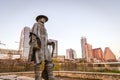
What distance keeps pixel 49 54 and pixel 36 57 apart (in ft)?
1.62

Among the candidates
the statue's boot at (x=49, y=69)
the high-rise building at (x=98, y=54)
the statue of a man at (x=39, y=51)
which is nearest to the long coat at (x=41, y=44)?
the statue of a man at (x=39, y=51)

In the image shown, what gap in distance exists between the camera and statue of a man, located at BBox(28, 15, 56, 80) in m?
4.14

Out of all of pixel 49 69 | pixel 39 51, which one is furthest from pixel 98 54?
pixel 39 51

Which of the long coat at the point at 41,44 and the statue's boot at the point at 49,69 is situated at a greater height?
the long coat at the point at 41,44

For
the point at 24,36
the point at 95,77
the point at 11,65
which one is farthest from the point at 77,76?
the point at 24,36

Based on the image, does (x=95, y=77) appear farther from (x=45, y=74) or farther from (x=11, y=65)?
(x=11, y=65)

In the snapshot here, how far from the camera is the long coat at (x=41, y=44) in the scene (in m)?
4.20

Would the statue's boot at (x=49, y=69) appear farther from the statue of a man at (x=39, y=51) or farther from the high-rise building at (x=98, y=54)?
the high-rise building at (x=98, y=54)

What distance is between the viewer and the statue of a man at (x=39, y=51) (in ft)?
13.6

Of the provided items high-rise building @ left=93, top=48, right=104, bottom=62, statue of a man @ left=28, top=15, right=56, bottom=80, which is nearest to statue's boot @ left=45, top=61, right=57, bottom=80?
statue of a man @ left=28, top=15, right=56, bottom=80

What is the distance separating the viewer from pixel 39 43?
4.39 meters

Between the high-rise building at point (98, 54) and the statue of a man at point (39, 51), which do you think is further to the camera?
the high-rise building at point (98, 54)

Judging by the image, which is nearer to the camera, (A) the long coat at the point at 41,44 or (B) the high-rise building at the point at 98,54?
(A) the long coat at the point at 41,44

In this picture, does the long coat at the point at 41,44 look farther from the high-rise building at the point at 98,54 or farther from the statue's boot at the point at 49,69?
the high-rise building at the point at 98,54
